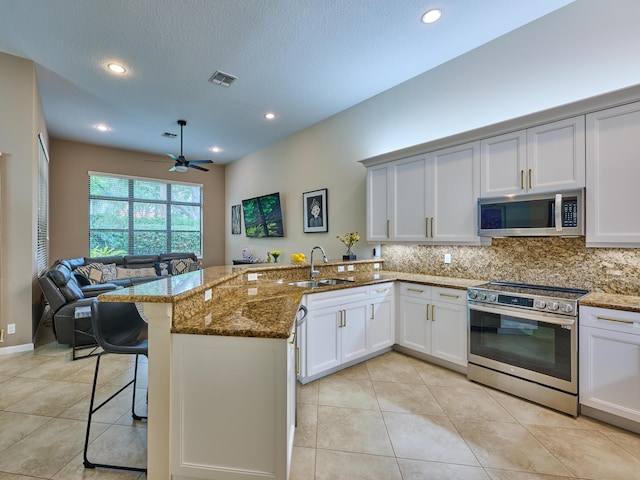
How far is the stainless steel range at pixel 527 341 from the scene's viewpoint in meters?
2.18

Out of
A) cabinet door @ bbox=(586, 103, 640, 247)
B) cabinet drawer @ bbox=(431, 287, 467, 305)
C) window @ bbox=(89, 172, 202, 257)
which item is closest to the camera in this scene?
cabinet door @ bbox=(586, 103, 640, 247)

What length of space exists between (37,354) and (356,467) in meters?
3.85

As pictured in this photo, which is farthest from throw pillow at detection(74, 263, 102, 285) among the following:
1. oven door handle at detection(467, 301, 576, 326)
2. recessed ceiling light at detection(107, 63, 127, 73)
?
oven door handle at detection(467, 301, 576, 326)

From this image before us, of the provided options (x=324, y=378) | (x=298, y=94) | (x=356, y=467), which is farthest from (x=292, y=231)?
(x=356, y=467)

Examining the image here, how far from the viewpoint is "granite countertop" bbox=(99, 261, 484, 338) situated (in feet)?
4.91

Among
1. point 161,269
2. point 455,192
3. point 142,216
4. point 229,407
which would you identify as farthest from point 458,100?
point 142,216

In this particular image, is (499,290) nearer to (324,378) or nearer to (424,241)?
(424,241)

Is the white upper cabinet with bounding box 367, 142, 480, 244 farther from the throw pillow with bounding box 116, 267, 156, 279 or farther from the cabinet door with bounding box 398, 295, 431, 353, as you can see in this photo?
the throw pillow with bounding box 116, 267, 156, 279

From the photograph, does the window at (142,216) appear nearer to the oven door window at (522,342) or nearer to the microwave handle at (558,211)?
the oven door window at (522,342)

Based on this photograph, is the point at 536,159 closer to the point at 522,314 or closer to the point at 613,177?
the point at 613,177

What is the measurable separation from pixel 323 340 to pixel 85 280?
14.1 ft

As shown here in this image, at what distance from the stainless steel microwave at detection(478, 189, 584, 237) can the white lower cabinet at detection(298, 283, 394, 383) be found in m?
1.22

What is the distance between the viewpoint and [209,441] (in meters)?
1.51

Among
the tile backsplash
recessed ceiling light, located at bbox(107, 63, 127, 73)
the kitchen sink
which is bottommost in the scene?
the kitchen sink
